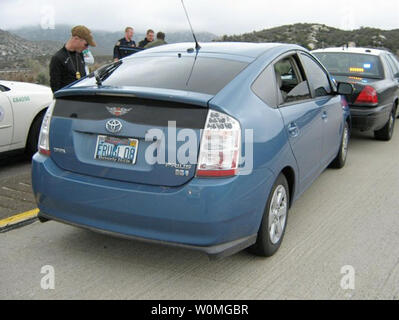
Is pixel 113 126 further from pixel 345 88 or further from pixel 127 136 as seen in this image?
pixel 345 88

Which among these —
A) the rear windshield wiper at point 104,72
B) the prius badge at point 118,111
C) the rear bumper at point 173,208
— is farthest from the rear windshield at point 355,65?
the prius badge at point 118,111

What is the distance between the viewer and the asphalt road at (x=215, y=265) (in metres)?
3.18

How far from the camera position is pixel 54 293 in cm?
314

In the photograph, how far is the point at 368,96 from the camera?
24.0 feet

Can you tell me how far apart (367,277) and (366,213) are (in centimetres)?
142

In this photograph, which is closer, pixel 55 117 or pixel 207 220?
pixel 207 220

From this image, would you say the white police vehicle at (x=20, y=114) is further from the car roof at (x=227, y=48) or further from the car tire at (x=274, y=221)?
the car tire at (x=274, y=221)

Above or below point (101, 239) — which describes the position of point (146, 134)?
above

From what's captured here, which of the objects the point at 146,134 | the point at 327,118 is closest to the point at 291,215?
the point at 327,118

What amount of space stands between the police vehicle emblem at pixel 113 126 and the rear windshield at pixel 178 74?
0.39 metres

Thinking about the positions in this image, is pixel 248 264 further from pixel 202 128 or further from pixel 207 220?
pixel 202 128

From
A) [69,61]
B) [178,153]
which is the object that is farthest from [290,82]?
[69,61]

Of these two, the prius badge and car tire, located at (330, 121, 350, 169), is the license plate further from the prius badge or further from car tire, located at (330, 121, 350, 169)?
car tire, located at (330, 121, 350, 169)
